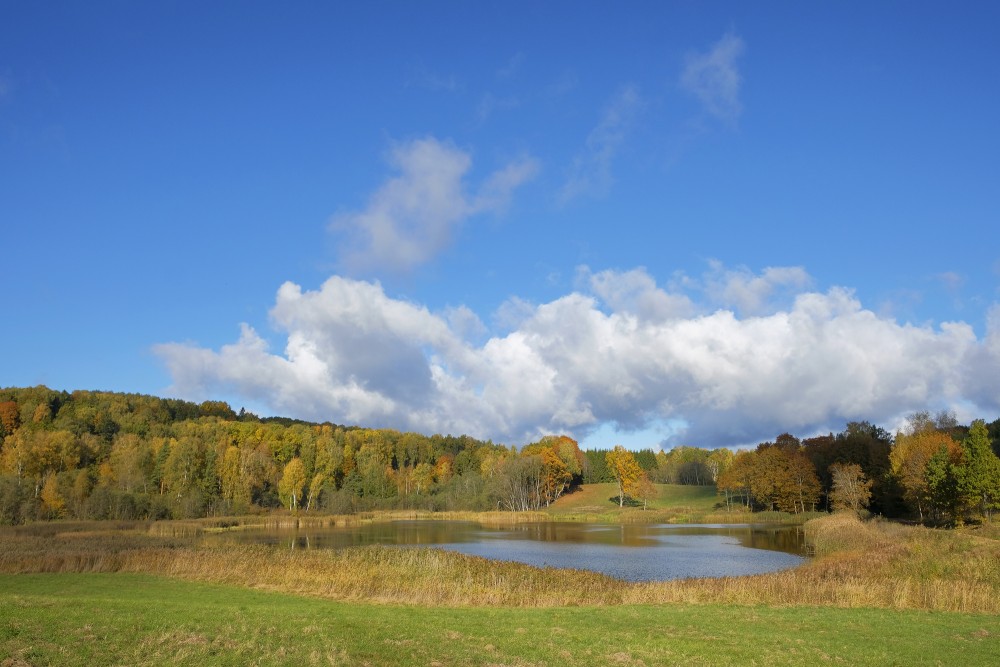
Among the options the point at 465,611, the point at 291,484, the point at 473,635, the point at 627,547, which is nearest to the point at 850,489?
the point at 627,547

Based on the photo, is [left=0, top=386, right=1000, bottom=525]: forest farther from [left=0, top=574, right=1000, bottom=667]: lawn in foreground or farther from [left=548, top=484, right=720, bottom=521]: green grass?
[left=0, top=574, right=1000, bottom=667]: lawn in foreground

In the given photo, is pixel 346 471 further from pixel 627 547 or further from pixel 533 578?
pixel 533 578

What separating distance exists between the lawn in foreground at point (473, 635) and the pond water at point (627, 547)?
17193 mm

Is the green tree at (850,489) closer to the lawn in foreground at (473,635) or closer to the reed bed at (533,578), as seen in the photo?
the reed bed at (533,578)

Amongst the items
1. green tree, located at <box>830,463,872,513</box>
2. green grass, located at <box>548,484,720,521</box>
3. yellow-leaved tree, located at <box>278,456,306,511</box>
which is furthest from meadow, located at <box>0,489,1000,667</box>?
yellow-leaved tree, located at <box>278,456,306,511</box>

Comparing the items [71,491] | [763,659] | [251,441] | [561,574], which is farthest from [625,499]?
[763,659]

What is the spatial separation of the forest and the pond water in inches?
698

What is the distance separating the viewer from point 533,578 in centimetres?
3072

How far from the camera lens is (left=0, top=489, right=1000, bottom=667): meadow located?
14.4m

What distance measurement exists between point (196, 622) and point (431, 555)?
2117cm

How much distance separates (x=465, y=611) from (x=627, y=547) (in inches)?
1535

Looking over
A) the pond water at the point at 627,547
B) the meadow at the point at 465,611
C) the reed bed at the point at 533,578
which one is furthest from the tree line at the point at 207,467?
the meadow at the point at 465,611

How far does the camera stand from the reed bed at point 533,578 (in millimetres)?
23625

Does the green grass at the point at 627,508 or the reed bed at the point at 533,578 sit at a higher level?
the reed bed at the point at 533,578
